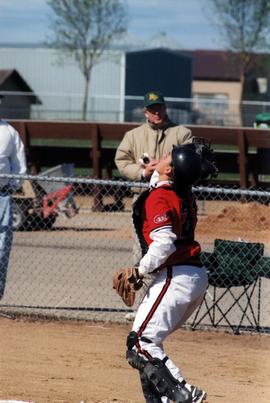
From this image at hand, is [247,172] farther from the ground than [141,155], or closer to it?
closer to it

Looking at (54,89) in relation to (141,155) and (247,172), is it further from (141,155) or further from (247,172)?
(141,155)

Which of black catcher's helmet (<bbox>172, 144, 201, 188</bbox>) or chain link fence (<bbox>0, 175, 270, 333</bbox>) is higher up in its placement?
black catcher's helmet (<bbox>172, 144, 201, 188</bbox>)

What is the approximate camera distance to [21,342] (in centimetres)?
933

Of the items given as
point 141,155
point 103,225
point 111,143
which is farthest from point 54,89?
point 141,155

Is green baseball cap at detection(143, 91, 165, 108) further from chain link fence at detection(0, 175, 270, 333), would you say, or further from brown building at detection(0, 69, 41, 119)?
brown building at detection(0, 69, 41, 119)

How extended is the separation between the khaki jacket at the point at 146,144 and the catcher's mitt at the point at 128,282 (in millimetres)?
2818

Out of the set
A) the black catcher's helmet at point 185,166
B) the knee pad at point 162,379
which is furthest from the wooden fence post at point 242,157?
the knee pad at point 162,379

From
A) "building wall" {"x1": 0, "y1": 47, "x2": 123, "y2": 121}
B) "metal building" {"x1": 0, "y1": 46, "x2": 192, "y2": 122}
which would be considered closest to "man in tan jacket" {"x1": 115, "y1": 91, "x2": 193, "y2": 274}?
"metal building" {"x1": 0, "y1": 46, "x2": 192, "y2": 122}

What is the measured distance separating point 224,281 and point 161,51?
53307mm

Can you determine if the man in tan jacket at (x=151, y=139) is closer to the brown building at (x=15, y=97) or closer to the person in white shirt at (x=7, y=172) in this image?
the person in white shirt at (x=7, y=172)

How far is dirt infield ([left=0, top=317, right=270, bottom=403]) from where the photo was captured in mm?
7715

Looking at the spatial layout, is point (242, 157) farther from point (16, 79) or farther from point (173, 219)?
point (16, 79)

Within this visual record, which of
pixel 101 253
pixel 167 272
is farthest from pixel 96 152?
pixel 167 272

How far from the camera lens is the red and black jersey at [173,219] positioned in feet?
21.2
